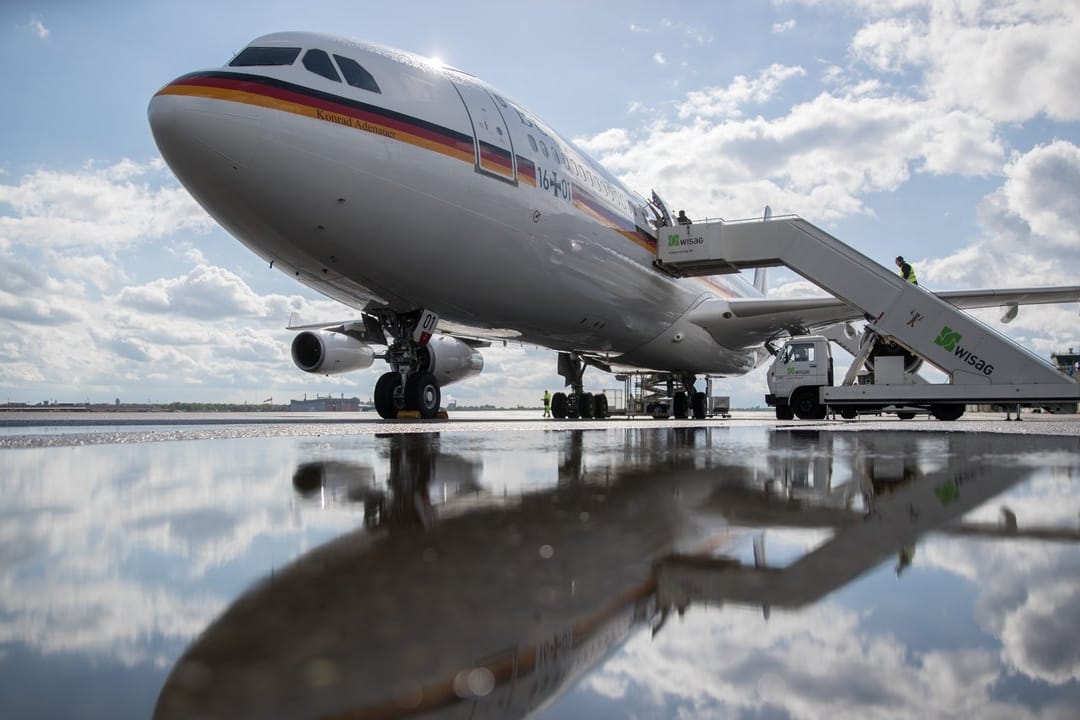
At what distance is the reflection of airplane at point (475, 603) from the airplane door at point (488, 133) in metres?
6.80

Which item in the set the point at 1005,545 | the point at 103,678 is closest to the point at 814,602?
the point at 1005,545

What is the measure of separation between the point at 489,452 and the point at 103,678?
397 cm

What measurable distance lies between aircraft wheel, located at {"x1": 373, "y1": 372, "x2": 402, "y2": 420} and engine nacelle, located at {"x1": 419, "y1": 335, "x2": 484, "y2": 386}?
5.01m

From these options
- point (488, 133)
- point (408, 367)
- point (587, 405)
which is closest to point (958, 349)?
point (488, 133)

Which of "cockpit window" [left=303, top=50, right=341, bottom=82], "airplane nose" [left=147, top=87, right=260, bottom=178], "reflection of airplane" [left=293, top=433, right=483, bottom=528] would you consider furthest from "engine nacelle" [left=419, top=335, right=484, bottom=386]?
"reflection of airplane" [left=293, top=433, right=483, bottom=528]

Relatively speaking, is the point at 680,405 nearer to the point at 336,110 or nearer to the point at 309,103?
the point at 336,110

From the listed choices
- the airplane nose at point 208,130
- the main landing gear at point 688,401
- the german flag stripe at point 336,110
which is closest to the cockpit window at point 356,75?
the german flag stripe at point 336,110

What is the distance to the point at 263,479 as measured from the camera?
3.41 metres

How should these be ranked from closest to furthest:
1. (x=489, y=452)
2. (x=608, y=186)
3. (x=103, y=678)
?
(x=103, y=678)
(x=489, y=452)
(x=608, y=186)

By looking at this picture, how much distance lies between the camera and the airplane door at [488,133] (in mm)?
8617

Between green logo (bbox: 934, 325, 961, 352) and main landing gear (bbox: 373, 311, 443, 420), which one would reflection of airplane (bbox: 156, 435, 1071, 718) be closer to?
main landing gear (bbox: 373, 311, 443, 420)

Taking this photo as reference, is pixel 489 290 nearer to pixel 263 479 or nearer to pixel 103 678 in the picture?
pixel 263 479

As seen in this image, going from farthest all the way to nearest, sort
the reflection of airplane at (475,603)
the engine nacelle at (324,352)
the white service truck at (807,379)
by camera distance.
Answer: the engine nacelle at (324,352)
the white service truck at (807,379)
the reflection of airplane at (475,603)

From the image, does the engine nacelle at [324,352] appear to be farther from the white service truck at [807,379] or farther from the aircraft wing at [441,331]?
the white service truck at [807,379]
